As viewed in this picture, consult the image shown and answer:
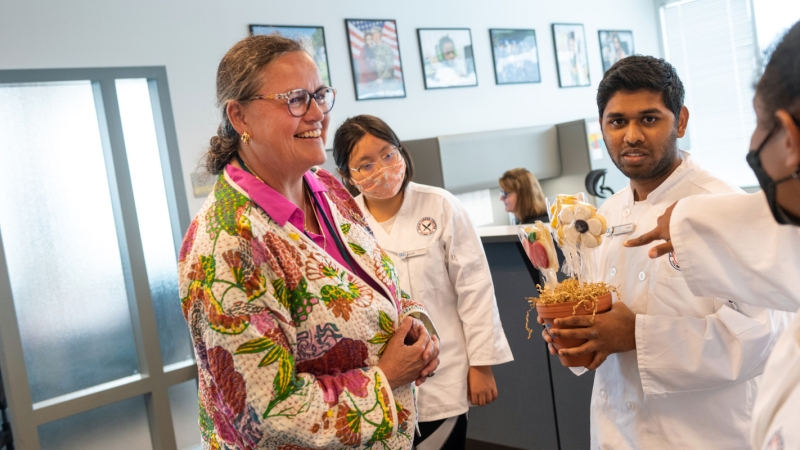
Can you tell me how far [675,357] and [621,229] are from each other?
1.10 ft

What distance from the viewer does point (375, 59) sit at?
460 centimetres

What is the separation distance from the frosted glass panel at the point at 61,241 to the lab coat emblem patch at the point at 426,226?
1977 mm

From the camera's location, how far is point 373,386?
1.16 m

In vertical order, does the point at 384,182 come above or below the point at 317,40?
below

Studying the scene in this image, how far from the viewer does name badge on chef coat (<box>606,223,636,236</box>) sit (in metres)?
1.54

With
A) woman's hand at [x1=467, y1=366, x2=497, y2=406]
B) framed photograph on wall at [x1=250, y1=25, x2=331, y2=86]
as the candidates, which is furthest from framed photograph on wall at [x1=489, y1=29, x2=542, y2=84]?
woman's hand at [x1=467, y1=366, x2=497, y2=406]

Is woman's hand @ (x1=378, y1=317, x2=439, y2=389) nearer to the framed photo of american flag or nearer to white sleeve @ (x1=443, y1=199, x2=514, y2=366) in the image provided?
white sleeve @ (x1=443, y1=199, x2=514, y2=366)

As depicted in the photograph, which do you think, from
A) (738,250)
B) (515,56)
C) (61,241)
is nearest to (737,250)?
(738,250)

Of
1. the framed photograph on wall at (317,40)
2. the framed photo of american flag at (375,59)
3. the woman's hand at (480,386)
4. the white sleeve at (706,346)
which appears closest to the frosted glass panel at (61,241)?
the framed photograph on wall at (317,40)

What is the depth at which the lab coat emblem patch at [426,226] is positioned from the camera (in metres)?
2.12

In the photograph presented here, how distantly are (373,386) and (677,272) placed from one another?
694 mm

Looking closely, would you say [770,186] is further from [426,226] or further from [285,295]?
[426,226]

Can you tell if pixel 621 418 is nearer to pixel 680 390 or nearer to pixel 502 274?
pixel 680 390

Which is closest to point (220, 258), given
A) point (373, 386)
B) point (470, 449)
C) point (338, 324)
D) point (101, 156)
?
point (338, 324)
